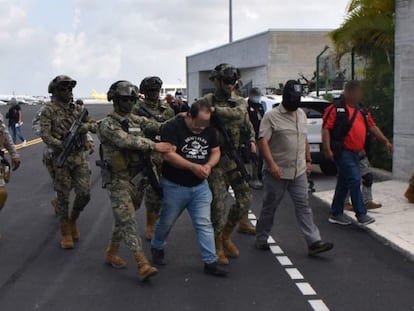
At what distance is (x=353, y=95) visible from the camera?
798 cm

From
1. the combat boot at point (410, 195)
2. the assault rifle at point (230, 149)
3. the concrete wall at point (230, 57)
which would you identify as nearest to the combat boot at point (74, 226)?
the assault rifle at point (230, 149)

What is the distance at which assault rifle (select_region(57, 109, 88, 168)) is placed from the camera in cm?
708

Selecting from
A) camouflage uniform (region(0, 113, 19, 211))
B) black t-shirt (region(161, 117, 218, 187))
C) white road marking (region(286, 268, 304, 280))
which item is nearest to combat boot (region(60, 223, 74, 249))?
camouflage uniform (region(0, 113, 19, 211))

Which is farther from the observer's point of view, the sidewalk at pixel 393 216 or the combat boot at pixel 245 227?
the combat boot at pixel 245 227

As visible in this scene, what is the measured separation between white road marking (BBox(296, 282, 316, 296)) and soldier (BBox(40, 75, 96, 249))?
274 centimetres

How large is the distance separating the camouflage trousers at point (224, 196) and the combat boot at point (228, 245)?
6 cm

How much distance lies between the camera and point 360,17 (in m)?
14.7

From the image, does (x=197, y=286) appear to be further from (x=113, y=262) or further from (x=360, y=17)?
(x=360, y=17)

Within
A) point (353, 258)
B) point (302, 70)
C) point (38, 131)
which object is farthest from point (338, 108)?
point (302, 70)

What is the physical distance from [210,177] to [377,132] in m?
2.97

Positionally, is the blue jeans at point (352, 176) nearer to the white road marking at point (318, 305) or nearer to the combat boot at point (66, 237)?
the white road marking at point (318, 305)

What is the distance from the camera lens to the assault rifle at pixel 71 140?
7078mm

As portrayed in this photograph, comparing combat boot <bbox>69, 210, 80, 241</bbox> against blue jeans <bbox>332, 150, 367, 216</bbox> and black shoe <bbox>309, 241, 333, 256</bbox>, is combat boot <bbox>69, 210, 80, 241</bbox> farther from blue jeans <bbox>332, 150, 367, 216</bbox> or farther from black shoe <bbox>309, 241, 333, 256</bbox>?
blue jeans <bbox>332, 150, 367, 216</bbox>

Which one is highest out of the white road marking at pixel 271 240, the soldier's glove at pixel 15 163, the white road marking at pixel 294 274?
the soldier's glove at pixel 15 163
